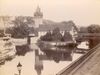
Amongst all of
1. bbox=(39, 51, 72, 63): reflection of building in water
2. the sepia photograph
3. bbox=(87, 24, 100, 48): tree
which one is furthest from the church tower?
bbox=(87, 24, 100, 48): tree

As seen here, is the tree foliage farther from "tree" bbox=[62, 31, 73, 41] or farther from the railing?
the railing

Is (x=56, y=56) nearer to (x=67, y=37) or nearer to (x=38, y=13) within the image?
(x=67, y=37)

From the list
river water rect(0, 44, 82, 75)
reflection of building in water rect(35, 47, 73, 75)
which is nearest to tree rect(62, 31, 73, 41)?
reflection of building in water rect(35, 47, 73, 75)

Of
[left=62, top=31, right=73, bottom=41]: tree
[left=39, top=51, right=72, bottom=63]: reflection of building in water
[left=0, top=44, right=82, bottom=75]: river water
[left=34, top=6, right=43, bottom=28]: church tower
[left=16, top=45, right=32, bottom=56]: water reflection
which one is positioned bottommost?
[left=0, top=44, right=82, bottom=75]: river water

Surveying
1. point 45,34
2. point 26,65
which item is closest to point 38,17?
point 45,34

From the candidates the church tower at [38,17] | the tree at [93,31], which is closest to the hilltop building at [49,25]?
the church tower at [38,17]

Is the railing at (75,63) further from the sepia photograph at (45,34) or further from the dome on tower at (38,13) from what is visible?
the dome on tower at (38,13)

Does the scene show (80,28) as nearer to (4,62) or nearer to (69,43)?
(69,43)

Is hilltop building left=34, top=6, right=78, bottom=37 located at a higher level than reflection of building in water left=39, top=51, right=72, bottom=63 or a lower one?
higher
